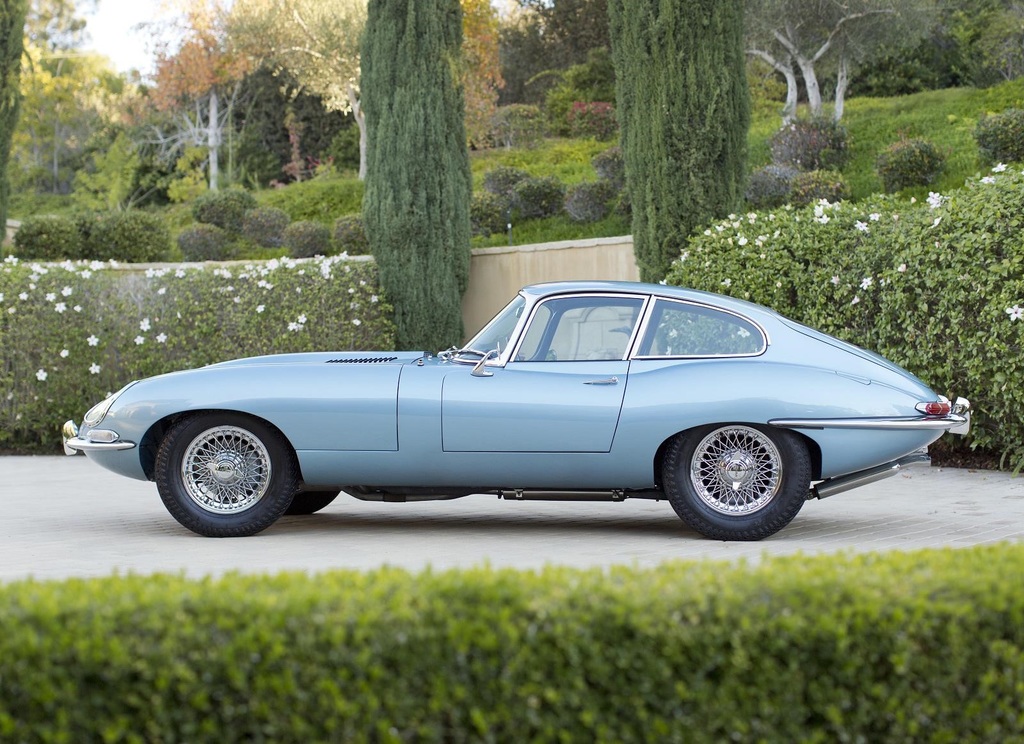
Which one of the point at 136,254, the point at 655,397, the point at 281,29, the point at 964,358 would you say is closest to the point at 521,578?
the point at 655,397

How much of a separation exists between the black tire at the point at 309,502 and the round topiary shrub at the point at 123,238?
13.6m

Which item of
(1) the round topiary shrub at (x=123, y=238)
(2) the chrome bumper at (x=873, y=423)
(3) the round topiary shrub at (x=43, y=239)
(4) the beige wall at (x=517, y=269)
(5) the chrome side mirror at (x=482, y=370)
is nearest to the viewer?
(2) the chrome bumper at (x=873, y=423)

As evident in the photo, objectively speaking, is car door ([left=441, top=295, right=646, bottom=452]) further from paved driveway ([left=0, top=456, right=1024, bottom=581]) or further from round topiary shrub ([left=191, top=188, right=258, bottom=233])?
round topiary shrub ([left=191, top=188, right=258, bottom=233])

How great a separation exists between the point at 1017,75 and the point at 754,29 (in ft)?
25.0

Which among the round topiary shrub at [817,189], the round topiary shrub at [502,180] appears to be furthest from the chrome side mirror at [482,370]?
the round topiary shrub at [502,180]

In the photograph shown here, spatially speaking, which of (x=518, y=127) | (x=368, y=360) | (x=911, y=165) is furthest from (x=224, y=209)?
(x=368, y=360)

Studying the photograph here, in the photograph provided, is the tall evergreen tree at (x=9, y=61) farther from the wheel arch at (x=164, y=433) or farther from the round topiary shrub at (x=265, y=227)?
the round topiary shrub at (x=265, y=227)

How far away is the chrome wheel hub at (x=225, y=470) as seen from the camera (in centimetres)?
733

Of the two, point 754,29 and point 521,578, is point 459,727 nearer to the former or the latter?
point 521,578

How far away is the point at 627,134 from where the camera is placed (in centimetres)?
1391

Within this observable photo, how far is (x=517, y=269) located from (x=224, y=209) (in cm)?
1326

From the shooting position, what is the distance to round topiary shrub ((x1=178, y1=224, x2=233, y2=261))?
25.1m

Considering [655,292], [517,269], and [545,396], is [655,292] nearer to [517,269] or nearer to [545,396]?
[545,396]

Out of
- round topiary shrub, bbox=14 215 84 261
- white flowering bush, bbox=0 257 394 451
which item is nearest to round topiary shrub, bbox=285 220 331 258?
round topiary shrub, bbox=14 215 84 261
